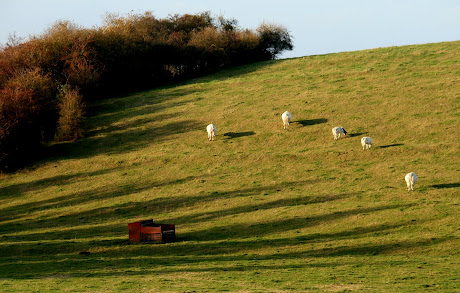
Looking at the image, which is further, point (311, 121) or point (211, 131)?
point (311, 121)

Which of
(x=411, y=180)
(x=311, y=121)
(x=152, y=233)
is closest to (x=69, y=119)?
(x=311, y=121)

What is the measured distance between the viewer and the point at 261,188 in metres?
37.5

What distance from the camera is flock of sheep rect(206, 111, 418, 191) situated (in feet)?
110

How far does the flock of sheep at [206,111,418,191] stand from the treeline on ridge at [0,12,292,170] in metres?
15.8

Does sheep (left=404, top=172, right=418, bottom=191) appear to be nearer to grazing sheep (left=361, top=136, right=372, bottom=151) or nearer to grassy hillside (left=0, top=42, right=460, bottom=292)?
grassy hillside (left=0, top=42, right=460, bottom=292)

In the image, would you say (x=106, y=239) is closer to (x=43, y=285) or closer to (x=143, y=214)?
(x=143, y=214)

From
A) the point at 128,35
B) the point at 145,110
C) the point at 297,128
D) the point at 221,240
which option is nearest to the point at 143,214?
the point at 221,240

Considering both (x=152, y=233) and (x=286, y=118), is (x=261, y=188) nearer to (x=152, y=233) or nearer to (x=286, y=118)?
(x=152, y=233)

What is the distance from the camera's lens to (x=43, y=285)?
59.3 ft

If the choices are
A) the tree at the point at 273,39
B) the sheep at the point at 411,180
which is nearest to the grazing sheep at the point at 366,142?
the sheep at the point at 411,180

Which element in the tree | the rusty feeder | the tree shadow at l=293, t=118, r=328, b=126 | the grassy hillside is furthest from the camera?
the tree

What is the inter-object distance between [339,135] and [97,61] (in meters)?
37.3

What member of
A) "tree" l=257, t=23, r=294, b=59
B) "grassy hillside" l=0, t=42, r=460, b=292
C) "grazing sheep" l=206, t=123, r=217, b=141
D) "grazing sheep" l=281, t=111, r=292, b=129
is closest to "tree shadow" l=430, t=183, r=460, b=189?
"grassy hillside" l=0, t=42, r=460, b=292

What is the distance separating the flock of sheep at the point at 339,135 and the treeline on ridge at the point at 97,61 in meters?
15.8
